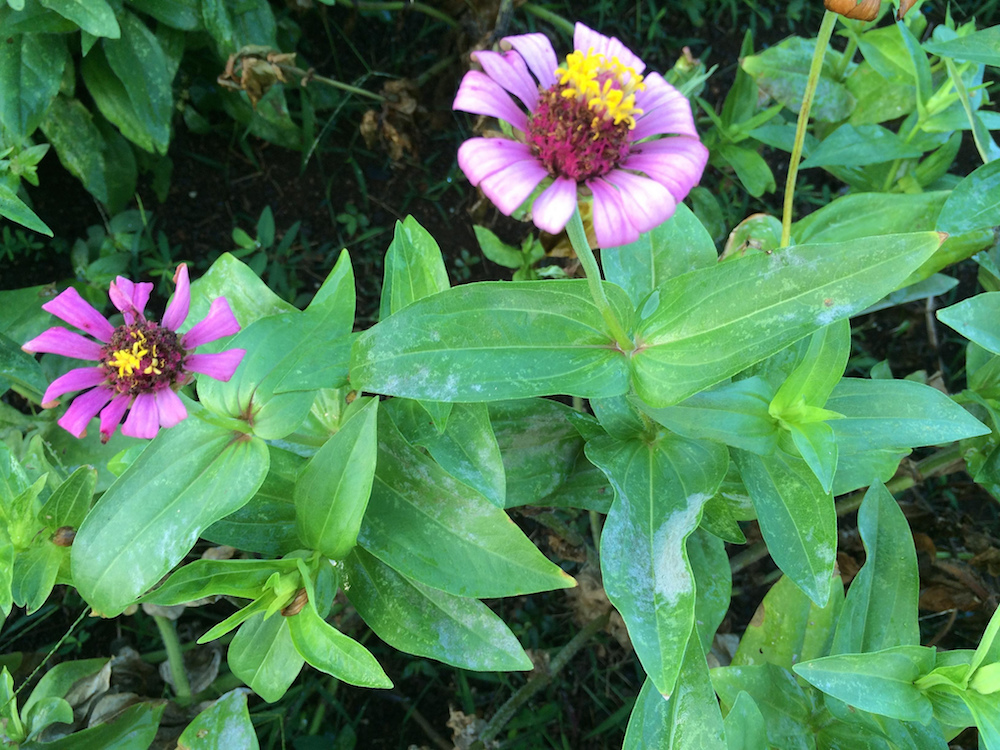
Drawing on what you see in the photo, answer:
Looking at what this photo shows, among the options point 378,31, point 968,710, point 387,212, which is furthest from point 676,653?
point 378,31

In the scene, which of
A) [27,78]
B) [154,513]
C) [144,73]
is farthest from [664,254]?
[27,78]

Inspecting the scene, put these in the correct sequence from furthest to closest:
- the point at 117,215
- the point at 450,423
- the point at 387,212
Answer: the point at 387,212
the point at 117,215
the point at 450,423

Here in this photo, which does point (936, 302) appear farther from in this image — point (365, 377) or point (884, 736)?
point (365, 377)

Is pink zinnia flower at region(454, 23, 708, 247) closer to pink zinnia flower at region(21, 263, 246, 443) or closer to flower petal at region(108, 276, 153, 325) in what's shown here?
pink zinnia flower at region(21, 263, 246, 443)

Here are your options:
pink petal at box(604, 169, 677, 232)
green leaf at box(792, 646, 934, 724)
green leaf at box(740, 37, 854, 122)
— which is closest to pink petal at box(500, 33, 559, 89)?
pink petal at box(604, 169, 677, 232)

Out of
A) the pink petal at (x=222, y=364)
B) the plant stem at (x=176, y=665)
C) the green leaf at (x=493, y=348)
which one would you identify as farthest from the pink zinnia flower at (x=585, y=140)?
the plant stem at (x=176, y=665)

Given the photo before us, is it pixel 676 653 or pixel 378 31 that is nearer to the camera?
pixel 676 653
